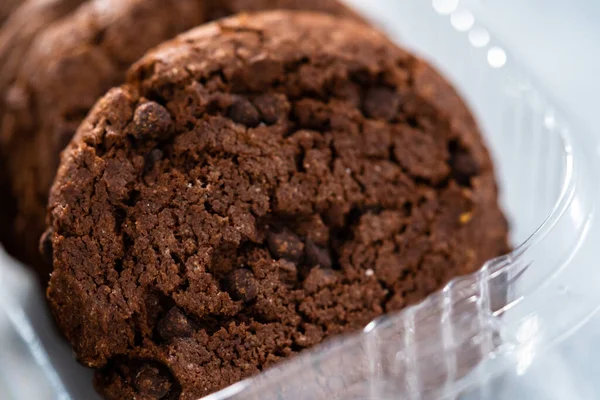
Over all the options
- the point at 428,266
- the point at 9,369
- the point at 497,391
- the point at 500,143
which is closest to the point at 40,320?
the point at 9,369

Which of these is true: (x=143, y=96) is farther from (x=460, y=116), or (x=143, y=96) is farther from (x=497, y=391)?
(x=497, y=391)

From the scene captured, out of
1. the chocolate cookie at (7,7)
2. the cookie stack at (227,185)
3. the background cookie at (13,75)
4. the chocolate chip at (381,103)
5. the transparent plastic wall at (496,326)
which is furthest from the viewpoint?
the chocolate cookie at (7,7)

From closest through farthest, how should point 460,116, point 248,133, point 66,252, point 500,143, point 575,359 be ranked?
point 66,252, point 248,133, point 460,116, point 575,359, point 500,143

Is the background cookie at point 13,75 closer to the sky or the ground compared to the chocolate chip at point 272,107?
closer to the ground

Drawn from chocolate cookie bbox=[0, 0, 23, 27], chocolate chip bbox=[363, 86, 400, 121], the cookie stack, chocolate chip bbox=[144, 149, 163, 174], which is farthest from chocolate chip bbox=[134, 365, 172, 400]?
chocolate cookie bbox=[0, 0, 23, 27]

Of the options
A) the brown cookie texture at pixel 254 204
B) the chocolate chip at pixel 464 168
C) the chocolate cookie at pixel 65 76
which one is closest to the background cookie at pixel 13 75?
the chocolate cookie at pixel 65 76

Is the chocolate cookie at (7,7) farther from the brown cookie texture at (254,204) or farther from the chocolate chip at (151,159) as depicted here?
the chocolate chip at (151,159)

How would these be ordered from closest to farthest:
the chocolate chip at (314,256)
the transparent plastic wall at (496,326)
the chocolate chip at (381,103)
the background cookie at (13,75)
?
the transparent plastic wall at (496,326) < the chocolate chip at (314,256) < the chocolate chip at (381,103) < the background cookie at (13,75)

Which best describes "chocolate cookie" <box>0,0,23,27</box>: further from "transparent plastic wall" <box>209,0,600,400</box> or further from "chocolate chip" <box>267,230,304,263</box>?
"transparent plastic wall" <box>209,0,600,400</box>
